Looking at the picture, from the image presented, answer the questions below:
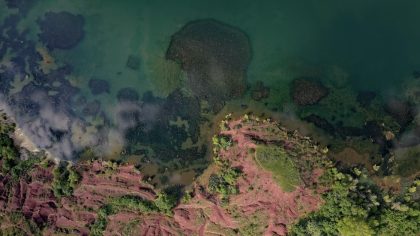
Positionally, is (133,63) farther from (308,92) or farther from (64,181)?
(308,92)

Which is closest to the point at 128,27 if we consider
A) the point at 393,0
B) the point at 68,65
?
the point at 68,65

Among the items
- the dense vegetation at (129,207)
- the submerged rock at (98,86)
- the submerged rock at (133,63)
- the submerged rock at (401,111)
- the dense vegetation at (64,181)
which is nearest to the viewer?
the dense vegetation at (129,207)

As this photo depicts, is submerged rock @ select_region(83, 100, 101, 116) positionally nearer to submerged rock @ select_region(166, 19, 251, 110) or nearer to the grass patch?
submerged rock @ select_region(166, 19, 251, 110)

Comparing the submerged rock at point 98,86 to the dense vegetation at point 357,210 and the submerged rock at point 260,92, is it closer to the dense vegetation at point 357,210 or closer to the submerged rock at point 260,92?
the submerged rock at point 260,92

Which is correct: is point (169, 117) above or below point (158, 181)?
above

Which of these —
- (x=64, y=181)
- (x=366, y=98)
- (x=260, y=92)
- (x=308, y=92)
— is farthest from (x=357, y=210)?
(x=64, y=181)

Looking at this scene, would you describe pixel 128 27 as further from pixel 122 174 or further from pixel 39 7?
pixel 122 174

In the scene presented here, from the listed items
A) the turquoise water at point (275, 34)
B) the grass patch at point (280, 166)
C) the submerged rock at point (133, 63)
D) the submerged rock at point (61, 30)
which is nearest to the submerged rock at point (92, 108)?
the turquoise water at point (275, 34)
